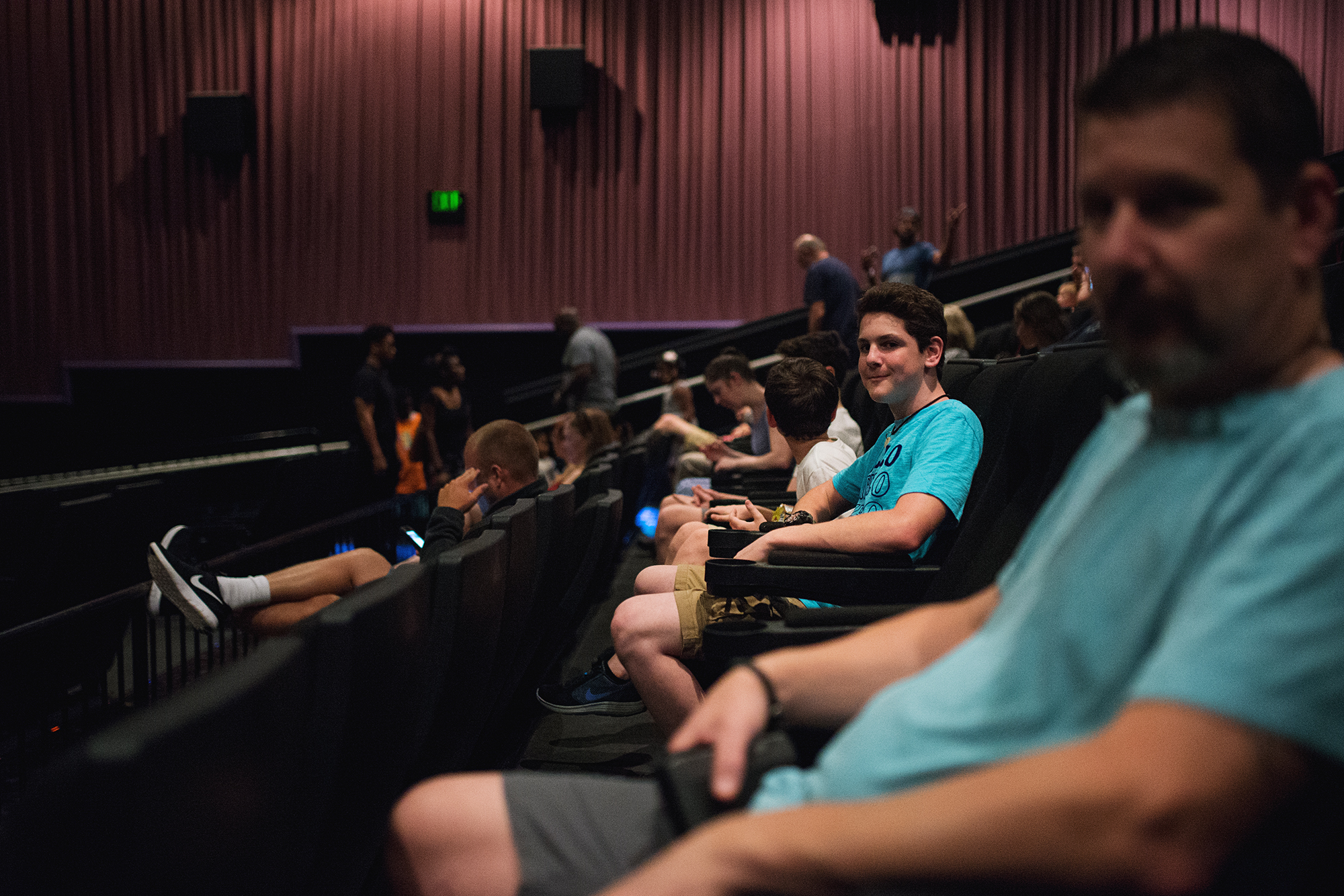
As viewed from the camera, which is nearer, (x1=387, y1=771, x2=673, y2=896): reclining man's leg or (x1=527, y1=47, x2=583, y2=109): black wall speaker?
(x1=387, y1=771, x2=673, y2=896): reclining man's leg

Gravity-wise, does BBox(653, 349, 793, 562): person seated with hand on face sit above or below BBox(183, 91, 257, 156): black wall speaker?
below

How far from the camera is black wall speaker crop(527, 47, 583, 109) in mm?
7711

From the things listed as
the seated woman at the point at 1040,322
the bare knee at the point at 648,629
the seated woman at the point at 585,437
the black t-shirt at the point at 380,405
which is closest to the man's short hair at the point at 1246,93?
the bare knee at the point at 648,629

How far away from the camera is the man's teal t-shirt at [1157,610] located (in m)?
0.54

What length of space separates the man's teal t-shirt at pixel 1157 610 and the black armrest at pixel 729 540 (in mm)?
1148

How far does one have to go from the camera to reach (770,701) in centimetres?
85

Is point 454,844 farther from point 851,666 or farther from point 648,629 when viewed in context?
point 648,629

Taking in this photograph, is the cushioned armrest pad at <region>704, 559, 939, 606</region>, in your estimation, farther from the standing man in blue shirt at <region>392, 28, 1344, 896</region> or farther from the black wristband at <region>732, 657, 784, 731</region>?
the standing man in blue shirt at <region>392, 28, 1344, 896</region>

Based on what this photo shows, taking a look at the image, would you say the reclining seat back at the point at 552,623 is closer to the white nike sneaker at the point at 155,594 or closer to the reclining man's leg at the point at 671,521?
the reclining man's leg at the point at 671,521

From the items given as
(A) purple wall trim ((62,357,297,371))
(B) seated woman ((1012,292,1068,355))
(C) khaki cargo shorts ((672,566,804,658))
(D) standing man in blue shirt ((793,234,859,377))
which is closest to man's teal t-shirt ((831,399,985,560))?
(C) khaki cargo shorts ((672,566,804,658))

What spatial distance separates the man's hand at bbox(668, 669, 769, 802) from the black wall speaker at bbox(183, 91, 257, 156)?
835 centimetres

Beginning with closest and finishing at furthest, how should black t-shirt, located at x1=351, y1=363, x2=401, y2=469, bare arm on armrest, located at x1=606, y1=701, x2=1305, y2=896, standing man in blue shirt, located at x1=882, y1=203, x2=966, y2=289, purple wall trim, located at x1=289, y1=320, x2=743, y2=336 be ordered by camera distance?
bare arm on armrest, located at x1=606, y1=701, x2=1305, y2=896 → black t-shirt, located at x1=351, y1=363, x2=401, y2=469 → standing man in blue shirt, located at x1=882, y1=203, x2=966, y2=289 → purple wall trim, located at x1=289, y1=320, x2=743, y2=336

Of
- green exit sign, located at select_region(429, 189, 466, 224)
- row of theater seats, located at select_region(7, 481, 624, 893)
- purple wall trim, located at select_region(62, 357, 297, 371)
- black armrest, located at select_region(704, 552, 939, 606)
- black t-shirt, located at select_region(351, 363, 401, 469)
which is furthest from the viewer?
purple wall trim, located at select_region(62, 357, 297, 371)

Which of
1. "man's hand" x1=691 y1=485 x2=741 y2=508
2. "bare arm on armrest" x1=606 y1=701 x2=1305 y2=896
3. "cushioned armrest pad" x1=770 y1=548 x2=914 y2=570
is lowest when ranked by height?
"man's hand" x1=691 y1=485 x2=741 y2=508
